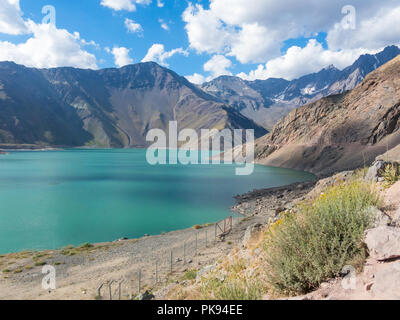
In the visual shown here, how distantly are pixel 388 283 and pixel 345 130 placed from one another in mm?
88438

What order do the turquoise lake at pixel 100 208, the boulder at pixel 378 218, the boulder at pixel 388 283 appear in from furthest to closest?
the turquoise lake at pixel 100 208 → the boulder at pixel 378 218 → the boulder at pixel 388 283

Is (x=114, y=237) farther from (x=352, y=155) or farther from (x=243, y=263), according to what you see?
(x=352, y=155)

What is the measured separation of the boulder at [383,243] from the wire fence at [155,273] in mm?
7766

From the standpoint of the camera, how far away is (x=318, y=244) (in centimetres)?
437

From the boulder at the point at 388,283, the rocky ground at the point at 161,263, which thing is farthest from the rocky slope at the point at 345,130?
the boulder at the point at 388,283

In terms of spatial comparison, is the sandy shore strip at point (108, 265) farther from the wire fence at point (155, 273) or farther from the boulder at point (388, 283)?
the boulder at point (388, 283)

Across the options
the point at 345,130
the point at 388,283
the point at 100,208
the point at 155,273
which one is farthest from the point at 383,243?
the point at 345,130

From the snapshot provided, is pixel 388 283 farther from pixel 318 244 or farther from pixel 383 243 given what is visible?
pixel 318 244

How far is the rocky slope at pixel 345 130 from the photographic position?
72.3 m

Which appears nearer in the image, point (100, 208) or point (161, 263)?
point (161, 263)

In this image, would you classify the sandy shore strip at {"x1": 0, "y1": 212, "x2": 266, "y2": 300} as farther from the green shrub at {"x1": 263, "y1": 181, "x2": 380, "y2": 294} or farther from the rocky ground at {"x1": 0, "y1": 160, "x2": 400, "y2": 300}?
the green shrub at {"x1": 263, "y1": 181, "x2": 380, "y2": 294}

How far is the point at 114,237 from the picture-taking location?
2594 centimetres

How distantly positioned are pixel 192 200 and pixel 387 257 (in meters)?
37.4
